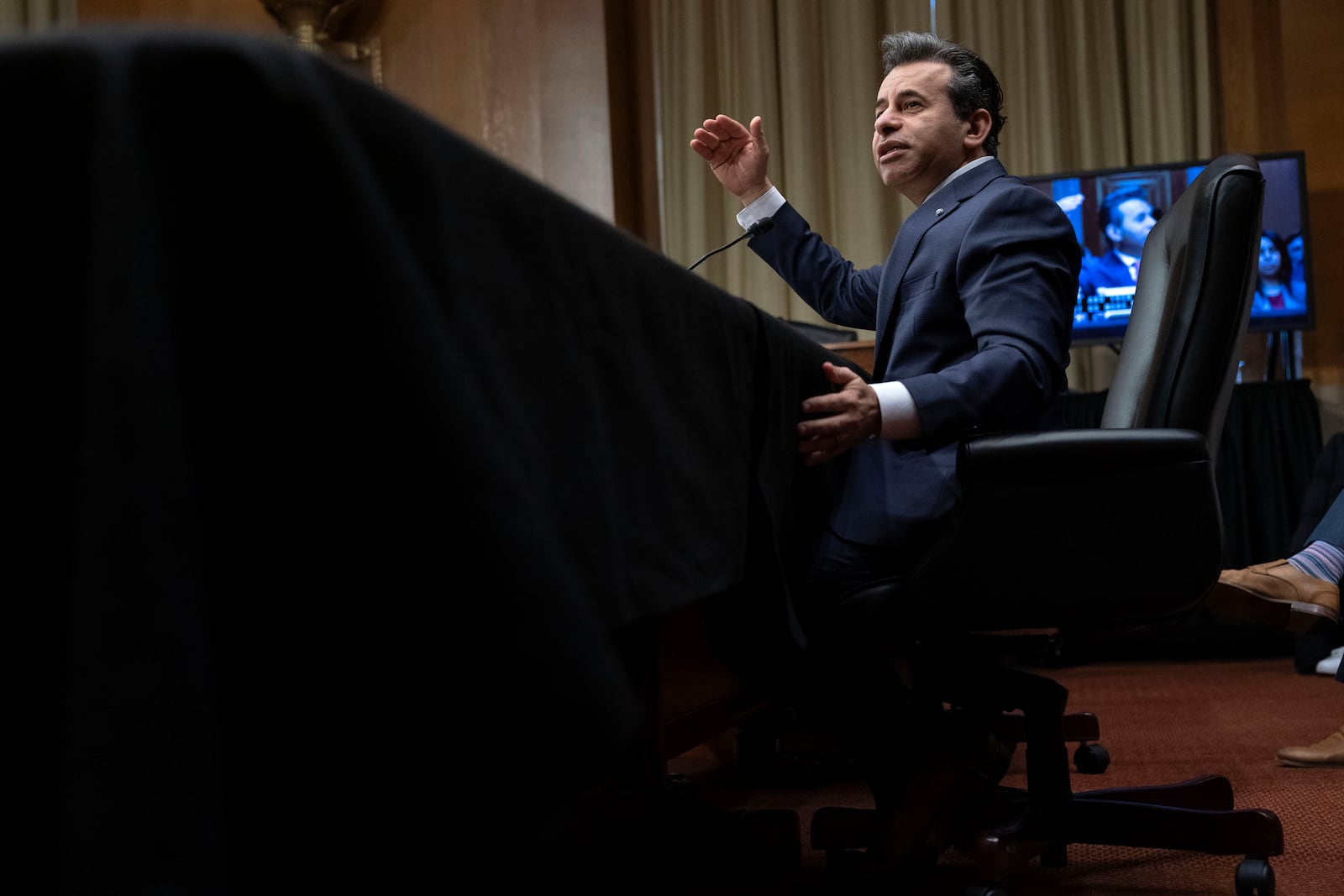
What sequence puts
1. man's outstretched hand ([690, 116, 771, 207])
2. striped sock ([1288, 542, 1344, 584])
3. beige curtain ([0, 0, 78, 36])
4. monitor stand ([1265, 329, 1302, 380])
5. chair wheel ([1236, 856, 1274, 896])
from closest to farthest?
1. chair wheel ([1236, 856, 1274, 896])
2. man's outstretched hand ([690, 116, 771, 207])
3. striped sock ([1288, 542, 1344, 584])
4. beige curtain ([0, 0, 78, 36])
5. monitor stand ([1265, 329, 1302, 380])

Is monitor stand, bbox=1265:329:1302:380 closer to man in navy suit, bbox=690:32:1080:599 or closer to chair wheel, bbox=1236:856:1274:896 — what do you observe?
man in navy suit, bbox=690:32:1080:599

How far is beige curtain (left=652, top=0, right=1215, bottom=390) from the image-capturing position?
14.0 feet

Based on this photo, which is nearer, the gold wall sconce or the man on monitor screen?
the gold wall sconce

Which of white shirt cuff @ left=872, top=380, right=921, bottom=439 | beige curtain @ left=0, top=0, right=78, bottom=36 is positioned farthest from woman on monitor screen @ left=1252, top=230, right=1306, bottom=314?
beige curtain @ left=0, top=0, right=78, bottom=36

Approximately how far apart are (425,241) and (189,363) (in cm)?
11

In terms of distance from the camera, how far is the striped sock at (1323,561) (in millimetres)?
2422

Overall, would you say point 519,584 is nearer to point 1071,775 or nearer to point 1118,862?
point 1118,862

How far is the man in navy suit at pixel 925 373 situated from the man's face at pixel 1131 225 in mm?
2270

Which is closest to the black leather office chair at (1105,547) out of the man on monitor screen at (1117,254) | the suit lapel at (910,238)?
the suit lapel at (910,238)

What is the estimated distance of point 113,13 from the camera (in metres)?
3.60

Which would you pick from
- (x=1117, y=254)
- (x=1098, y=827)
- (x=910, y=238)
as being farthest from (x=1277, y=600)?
(x=1117, y=254)

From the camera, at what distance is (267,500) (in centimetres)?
46

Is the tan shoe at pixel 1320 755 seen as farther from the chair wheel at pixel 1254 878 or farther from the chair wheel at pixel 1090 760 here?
the chair wheel at pixel 1254 878

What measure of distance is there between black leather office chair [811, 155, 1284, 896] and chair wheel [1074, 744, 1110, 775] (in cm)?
66
